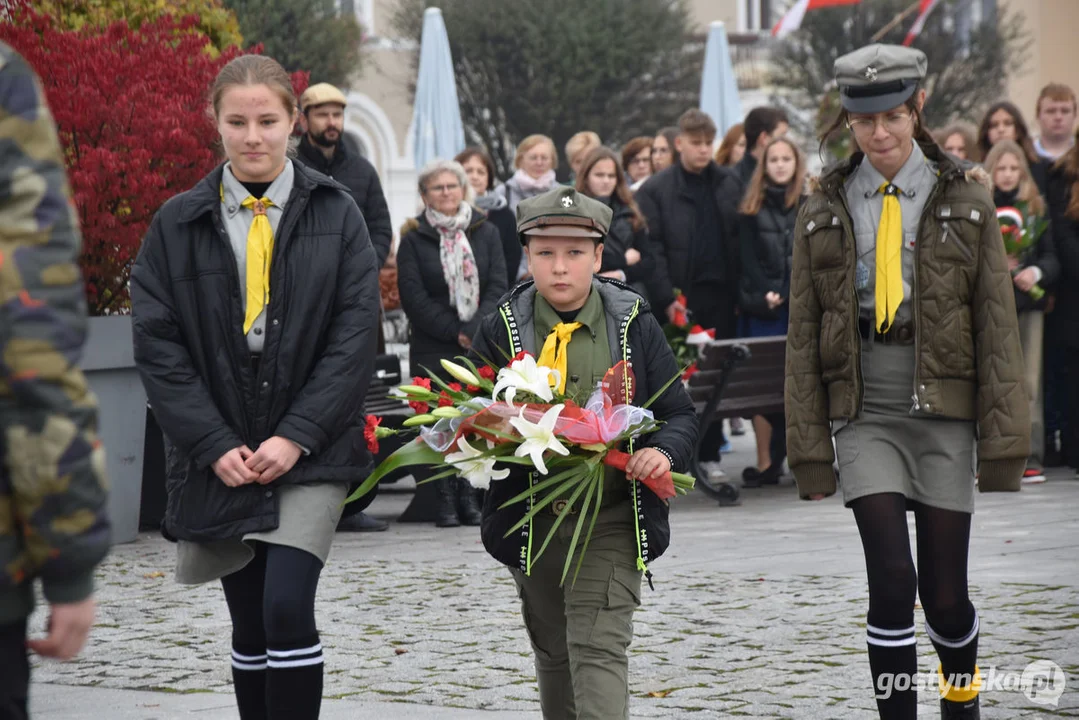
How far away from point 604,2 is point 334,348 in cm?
3943

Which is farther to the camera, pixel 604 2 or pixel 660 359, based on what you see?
pixel 604 2

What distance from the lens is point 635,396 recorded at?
15.7 ft

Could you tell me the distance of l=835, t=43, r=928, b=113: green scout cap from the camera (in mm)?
4969

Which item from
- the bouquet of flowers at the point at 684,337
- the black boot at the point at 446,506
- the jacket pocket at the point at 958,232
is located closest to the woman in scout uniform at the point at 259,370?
the jacket pocket at the point at 958,232

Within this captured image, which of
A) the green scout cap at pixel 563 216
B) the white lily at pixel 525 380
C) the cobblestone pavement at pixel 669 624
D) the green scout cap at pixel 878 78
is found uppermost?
the green scout cap at pixel 878 78

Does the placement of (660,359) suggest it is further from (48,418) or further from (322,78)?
(322,78)

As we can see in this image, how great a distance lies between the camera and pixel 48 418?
2.62 meters

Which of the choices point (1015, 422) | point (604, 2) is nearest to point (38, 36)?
point (1015, 422)

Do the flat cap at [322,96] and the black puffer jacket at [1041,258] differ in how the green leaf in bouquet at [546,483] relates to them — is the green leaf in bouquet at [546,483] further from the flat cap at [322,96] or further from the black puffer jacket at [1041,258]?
the black puffer jacket at [1041,258]

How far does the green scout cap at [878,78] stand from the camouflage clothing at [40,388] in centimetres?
286

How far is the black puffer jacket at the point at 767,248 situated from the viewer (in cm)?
1155

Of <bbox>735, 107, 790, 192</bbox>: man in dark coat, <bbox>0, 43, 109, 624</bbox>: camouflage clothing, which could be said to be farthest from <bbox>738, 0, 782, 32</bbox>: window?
<bbox>0, 43, 109, 624</bbox>: camouflage clothing

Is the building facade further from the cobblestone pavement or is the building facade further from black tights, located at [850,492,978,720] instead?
black tights, located at [850,492,978,720]

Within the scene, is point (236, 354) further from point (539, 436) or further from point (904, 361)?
point (904, 361)
